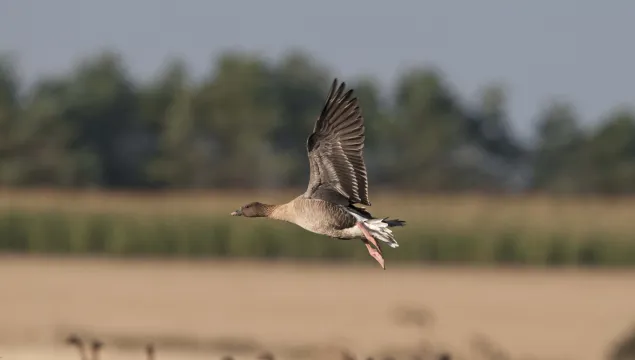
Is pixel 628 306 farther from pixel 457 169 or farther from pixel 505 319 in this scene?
pixel 457 169

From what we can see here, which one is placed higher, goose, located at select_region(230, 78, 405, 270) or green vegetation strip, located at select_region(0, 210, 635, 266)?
goose, located at select_region(230, 78, 405, 270)

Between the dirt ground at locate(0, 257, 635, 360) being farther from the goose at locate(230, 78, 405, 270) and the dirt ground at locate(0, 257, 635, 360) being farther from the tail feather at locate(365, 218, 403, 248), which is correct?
the tail feather at locate(365, 218, 403, 248)

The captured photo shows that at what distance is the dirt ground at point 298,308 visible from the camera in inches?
949

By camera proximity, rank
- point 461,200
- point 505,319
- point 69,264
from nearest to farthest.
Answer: point 505,319 → point 69,264 → point 461,200

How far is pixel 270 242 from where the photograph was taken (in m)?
37.0

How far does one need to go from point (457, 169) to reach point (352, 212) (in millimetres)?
64312

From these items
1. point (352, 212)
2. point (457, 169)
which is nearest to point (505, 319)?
point (352, 212)

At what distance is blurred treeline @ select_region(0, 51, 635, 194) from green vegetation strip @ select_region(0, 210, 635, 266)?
3014 cm

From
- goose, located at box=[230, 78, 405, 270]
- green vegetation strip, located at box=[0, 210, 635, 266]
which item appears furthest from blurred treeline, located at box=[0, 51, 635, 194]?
goose, located at box=[230, 78, 405, 270]

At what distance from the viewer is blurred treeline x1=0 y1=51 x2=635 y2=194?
7444 centimetres

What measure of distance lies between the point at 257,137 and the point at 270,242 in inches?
1711

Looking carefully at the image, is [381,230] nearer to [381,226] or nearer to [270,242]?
[381,226]

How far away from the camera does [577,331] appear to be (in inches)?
1038

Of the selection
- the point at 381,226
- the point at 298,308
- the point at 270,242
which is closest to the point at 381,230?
the point at 381,226
